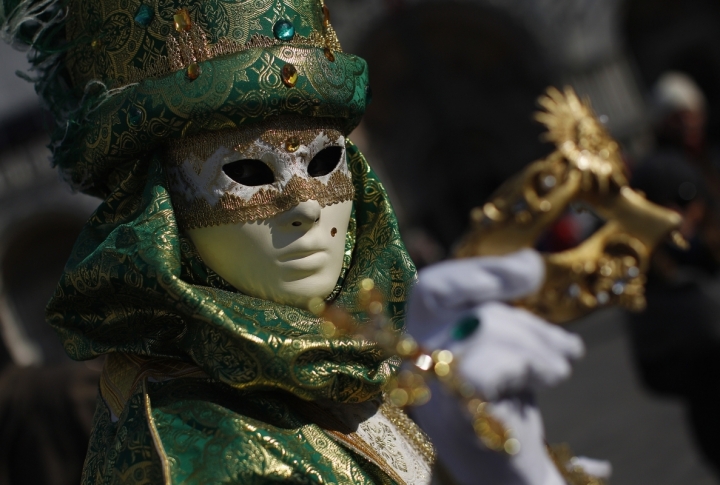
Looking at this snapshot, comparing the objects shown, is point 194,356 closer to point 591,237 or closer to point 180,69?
point 180,69

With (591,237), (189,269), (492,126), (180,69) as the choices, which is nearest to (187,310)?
(189,269)

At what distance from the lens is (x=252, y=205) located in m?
1.75

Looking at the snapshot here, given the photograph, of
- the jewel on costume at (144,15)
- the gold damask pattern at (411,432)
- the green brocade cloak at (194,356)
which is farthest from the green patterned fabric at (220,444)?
the jewel on costume at (144,15)

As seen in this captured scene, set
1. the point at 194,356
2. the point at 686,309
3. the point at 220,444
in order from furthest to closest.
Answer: the point at 686,309 < the point at 194,356 < the point at 220,444

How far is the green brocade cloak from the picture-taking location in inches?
63.1

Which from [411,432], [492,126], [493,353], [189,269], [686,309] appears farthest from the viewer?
[492,126]

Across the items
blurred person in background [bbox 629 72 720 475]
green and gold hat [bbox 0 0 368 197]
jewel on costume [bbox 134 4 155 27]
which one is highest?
jewel on costume [bbox 134 4 155 27]

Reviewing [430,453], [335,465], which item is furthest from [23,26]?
[430,453]

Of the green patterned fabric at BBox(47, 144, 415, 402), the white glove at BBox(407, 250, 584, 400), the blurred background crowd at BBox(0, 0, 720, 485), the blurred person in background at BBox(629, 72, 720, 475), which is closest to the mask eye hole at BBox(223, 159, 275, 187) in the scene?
the green patterned fabric at BBox(47, 144, 415, 402)

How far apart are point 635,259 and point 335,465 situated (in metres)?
0.67

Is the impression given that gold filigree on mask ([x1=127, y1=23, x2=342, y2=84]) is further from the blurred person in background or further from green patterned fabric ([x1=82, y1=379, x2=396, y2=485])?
the blurred person in background

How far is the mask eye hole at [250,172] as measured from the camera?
1.76 m

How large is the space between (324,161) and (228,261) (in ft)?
0.93

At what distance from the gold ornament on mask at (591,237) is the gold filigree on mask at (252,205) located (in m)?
0.32
